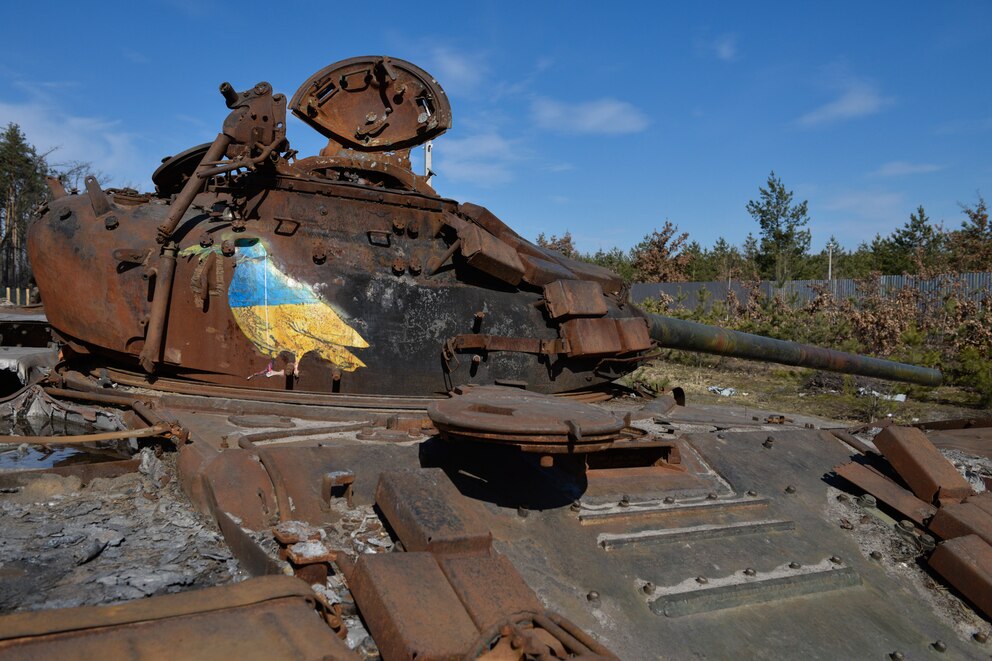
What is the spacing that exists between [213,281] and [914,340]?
47.4 ft

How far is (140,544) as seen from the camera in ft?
11.1

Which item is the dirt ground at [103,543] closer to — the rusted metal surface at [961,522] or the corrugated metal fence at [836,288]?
the rusted metal surface at [961,522]

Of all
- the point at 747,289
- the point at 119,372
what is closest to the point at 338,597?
the point at 119,372

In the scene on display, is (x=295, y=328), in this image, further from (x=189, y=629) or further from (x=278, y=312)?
(x=189, y=629)

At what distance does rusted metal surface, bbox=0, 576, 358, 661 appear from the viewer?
214 cm

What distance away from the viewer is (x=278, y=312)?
4.84m

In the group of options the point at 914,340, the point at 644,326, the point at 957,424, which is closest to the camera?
the point at 644,326

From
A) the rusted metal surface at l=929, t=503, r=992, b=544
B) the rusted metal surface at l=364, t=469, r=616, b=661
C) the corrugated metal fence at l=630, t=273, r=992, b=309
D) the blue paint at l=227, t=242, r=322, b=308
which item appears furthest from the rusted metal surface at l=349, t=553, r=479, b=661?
the corrugated metal fence at l=630, t=273, r=992, b=309

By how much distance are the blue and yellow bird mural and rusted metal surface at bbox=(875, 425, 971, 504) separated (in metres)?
3.56

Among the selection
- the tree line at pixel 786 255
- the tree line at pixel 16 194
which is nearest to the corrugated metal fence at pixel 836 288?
the tree line at pixel 786 255

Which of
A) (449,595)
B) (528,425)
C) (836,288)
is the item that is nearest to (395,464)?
(528,425)

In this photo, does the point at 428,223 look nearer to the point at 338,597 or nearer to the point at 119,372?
the point at 119,372

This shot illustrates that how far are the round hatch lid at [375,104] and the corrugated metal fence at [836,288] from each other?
12138mm

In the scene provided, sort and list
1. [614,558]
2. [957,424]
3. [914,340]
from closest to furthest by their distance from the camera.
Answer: [614,558] < [957,424] < [914,340]
